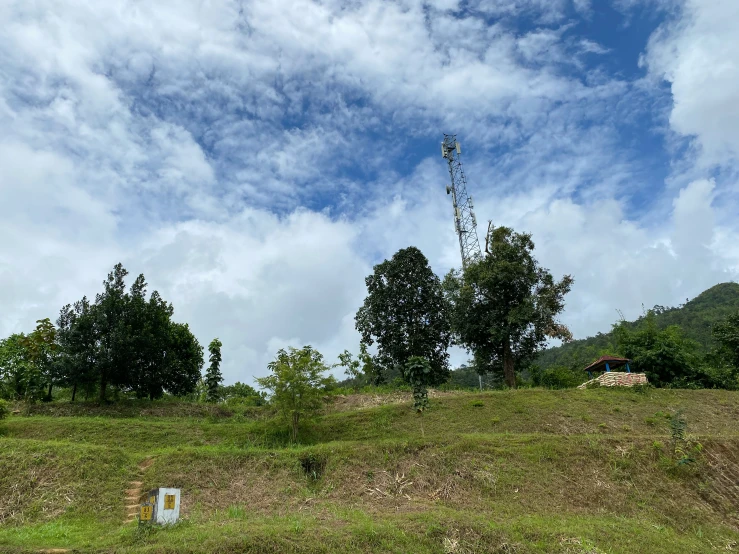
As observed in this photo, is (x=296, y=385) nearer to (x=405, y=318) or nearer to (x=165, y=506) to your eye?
(x=165, y=506)

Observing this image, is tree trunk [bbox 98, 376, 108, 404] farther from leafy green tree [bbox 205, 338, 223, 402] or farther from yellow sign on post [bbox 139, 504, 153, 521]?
yellow sign on post [bbox 139, 504, 153, 521]

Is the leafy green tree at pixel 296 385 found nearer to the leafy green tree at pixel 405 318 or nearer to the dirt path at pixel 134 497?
the dirt path at pixel 134 497

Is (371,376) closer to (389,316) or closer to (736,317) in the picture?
(389,316)

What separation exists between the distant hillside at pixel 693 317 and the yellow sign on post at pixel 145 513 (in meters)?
46.6

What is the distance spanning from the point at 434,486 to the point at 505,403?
29.8 feet

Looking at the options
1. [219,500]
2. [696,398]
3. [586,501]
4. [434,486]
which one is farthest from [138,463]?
[696,398]

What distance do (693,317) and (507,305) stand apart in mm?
45279

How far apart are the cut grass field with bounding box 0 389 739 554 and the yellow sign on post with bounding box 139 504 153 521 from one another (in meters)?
0.27

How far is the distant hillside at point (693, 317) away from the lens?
5412 centimetres

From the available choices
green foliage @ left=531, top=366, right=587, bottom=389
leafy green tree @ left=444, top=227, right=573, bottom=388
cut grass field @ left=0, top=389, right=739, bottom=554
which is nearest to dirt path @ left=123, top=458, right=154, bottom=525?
cut grass field @ left=0, top=389, right=739, bottom=554

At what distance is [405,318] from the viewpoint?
30625 mm

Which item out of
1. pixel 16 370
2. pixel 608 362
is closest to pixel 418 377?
pixel 608 362

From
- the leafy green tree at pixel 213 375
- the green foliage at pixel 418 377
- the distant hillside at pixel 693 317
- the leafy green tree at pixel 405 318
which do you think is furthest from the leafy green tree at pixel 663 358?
the leafy green tree at pixel 213 375

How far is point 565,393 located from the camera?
77.6 ft
